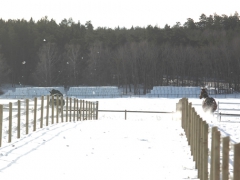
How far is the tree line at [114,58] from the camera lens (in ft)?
301

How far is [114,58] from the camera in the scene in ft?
318

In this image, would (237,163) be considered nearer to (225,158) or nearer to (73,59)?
(225,158)

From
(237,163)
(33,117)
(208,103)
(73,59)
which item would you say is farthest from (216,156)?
(73,59)

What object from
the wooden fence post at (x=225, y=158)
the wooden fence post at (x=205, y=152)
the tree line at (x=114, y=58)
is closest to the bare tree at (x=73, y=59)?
the tree line at (x=114, y=58)

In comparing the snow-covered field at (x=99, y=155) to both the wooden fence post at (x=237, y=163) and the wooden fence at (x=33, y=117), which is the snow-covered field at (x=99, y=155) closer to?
the wooden fence at (x=33, y=117)

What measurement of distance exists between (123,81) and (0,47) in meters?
30.3

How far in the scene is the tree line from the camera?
9162 centimetres

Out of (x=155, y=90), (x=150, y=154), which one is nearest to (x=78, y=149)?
(x=150, y=154)

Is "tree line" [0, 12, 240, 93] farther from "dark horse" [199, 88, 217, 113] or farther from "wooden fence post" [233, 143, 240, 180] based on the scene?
"wooden fence post" [233, 143, 240, 180]

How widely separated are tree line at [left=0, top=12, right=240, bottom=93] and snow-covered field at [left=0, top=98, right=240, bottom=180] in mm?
71952

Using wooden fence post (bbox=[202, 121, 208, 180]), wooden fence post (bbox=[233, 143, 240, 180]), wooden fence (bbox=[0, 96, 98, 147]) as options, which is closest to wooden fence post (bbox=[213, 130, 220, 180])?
wooden fence post (bbox=[233, 143, 240, 180])

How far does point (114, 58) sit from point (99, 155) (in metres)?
85.9

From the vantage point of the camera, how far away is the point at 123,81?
97.1 meters

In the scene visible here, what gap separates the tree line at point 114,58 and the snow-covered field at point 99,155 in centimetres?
7195
